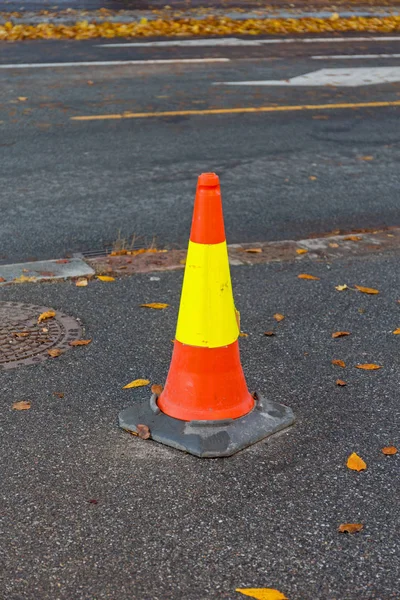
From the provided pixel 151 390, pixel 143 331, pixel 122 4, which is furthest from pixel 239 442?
pixel 122 4

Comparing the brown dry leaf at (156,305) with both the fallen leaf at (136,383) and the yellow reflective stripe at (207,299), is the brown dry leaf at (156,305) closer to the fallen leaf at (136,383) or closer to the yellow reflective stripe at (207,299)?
the fallen leaf at (136,383)

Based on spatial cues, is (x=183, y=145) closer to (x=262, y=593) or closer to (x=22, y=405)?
(x=22, y=405)

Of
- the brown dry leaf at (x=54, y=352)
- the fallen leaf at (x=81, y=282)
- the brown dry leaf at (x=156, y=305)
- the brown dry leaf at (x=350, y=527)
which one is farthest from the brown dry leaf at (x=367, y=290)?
the brown dry leaf at (x=350, y=527)

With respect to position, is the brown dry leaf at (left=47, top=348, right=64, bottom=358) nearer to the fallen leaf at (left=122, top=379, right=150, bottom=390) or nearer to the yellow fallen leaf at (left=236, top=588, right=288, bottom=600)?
the fallen leaf at (left=122, top=379, right=150, bottom=390)

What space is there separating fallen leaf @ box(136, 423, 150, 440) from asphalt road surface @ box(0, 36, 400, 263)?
104 inches

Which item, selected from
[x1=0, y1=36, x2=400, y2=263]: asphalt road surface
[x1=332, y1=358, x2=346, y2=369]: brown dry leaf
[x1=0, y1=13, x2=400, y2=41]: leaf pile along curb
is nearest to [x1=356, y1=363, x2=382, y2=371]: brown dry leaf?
[x1=332, y1=358, x2=346, y2=369]: brown dry leaf

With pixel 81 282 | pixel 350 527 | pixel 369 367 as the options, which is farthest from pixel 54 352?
pixel 350 527

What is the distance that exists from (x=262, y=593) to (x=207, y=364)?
3.92 feet

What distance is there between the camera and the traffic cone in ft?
12.3

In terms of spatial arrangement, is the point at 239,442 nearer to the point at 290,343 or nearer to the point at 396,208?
the point at 290,343

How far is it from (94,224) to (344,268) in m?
1.92

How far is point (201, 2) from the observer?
19.2 meters

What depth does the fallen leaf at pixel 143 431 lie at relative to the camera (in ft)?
12.4

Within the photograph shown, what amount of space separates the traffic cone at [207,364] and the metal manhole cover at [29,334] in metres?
0.83
